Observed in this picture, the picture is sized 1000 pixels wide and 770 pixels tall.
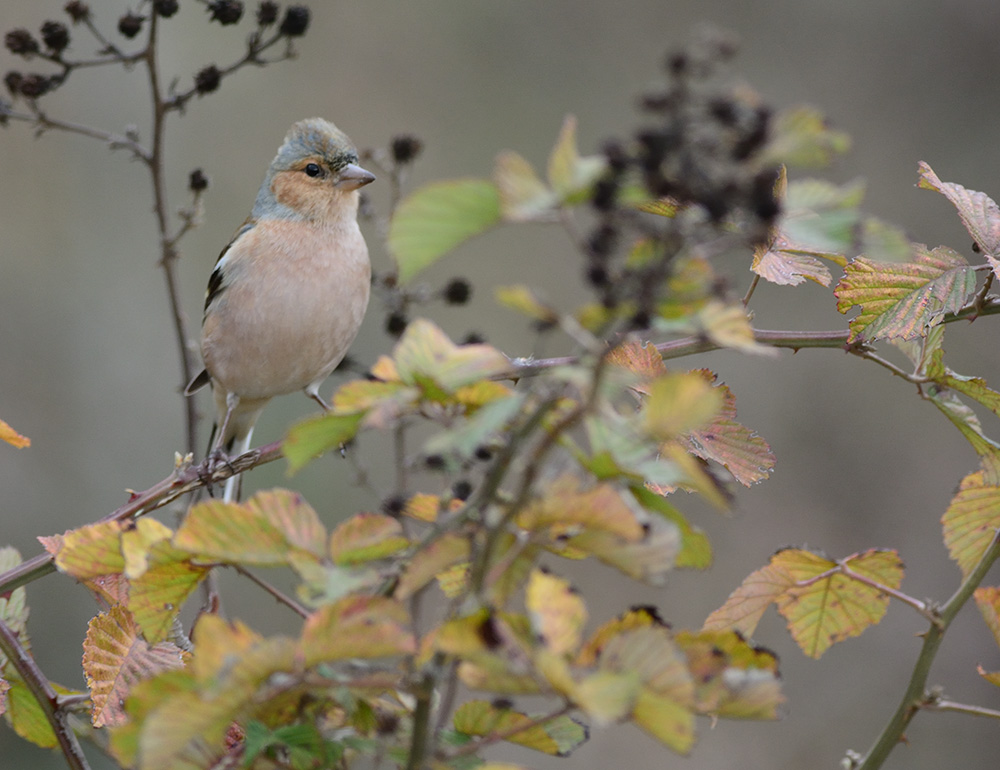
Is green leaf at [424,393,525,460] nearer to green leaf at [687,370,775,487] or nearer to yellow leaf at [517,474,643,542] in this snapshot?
yellow leaf at [517,474,643,542]

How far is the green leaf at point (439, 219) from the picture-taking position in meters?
0.93

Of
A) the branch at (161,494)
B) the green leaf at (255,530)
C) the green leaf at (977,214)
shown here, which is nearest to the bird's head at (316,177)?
the branch at (161,494)

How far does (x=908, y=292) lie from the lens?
6.40ft

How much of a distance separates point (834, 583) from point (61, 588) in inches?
220

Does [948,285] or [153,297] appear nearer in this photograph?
[948,285]

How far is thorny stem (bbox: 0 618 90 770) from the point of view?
1687mm

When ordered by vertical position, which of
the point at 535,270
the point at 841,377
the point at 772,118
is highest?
the point at 772,118

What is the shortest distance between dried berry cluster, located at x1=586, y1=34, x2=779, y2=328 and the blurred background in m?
4.96

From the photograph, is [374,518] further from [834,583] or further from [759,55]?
[759,55]

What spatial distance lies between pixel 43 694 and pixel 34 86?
1.91 m

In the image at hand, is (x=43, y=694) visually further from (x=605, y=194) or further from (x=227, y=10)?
(x=227, y=10)

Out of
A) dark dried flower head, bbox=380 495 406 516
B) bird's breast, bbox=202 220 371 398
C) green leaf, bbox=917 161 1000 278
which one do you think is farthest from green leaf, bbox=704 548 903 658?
bird's breast, bbox=202 220 371 398

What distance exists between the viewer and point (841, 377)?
6.79 metres

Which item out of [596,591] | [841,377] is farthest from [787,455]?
[596,591]
